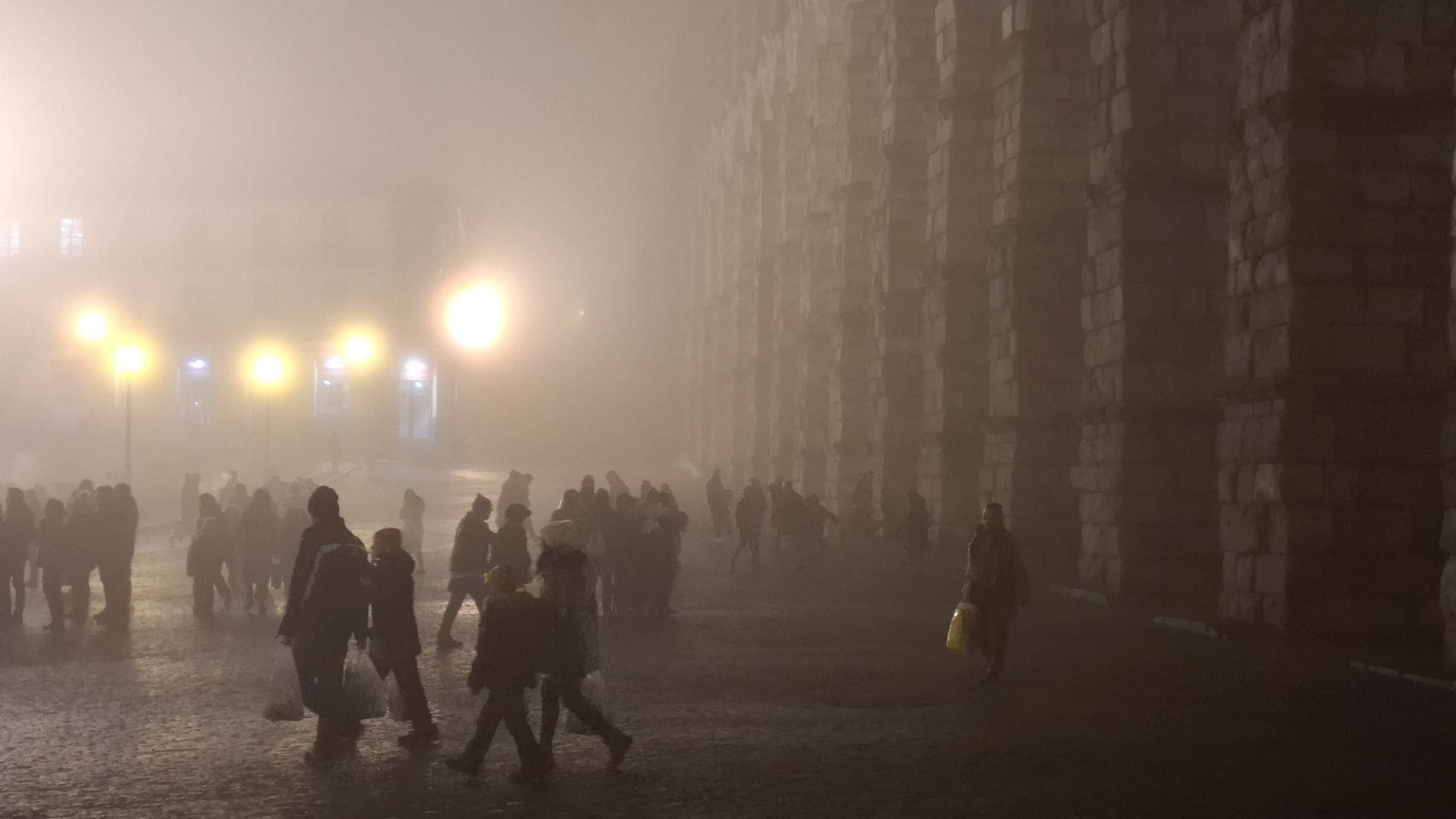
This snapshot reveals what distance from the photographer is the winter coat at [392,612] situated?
1008 centimetres

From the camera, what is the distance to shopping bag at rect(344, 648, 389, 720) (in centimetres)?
972

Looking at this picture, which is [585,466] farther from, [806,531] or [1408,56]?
[1408,56]

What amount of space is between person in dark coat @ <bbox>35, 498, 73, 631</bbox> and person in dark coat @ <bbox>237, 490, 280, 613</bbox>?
215 cm

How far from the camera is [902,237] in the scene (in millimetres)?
34281

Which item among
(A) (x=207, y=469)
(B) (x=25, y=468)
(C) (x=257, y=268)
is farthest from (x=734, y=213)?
Result: (C) (x=257, y=268)

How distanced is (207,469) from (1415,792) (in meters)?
55.1

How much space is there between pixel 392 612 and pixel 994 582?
4.93 meters

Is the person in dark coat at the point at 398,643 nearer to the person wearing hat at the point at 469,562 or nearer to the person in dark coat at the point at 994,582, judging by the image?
the person in dark coat at the point at 994,582

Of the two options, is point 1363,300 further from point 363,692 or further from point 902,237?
point 902,237

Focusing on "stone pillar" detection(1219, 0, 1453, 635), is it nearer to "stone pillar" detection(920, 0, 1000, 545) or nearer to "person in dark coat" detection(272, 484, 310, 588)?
"person in dark coat" detection(272, 484, 310, 588)

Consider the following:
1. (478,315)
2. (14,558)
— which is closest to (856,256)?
(478,315)

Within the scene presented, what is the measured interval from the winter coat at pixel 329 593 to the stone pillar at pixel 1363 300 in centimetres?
923

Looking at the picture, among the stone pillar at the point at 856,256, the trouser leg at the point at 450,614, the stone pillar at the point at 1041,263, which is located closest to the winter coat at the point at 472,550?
the trouser leg at the point at 450,614

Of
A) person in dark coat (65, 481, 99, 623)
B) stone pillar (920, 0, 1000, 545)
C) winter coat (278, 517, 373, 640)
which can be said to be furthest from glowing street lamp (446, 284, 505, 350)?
winter coat (278, 517, 373, 640)
